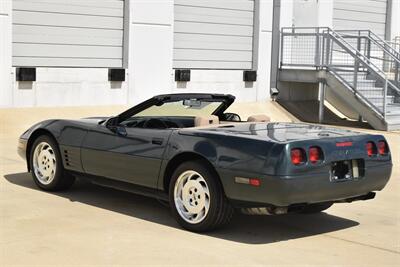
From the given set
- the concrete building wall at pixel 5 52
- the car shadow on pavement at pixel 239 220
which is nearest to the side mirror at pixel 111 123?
the car shadow on pavement at pixel 239 220

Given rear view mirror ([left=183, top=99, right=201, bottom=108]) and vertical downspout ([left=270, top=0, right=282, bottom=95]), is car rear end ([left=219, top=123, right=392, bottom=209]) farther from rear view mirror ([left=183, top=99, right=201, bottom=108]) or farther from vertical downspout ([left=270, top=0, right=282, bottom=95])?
vertical downspout ([left=270, top=0, right=282, bottom=95])

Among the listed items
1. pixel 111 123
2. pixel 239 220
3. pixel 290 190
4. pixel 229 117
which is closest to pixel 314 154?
pixel 290 190

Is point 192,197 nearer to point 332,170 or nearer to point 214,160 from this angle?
point 214,160

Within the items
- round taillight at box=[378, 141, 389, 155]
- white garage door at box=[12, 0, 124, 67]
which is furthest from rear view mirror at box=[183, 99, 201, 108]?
white garage door at box=[12, 0, 124, 67]

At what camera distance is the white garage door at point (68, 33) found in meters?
15.6

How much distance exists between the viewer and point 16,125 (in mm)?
14508

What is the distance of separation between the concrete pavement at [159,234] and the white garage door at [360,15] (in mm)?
15377

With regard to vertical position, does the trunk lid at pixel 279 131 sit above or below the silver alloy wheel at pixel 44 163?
above

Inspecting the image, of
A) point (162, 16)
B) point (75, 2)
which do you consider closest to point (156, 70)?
point (162, 16)

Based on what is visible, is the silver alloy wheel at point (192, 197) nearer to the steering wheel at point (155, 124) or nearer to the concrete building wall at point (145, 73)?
the steering wheel at point (155, 124)

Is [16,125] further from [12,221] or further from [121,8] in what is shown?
[12,221]

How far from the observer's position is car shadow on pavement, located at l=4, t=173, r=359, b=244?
22.0 ft

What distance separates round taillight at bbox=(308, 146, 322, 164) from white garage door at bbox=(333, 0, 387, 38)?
17556 millimetres

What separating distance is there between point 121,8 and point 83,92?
7.37ft
